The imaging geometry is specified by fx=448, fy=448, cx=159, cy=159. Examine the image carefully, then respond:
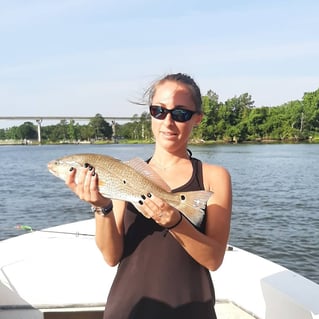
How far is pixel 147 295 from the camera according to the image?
6.32 feet

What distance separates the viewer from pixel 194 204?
1.86m

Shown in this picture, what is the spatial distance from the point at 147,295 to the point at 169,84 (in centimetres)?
97

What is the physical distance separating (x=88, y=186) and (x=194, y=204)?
0.45 meters

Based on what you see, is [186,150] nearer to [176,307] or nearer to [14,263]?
[176,307]

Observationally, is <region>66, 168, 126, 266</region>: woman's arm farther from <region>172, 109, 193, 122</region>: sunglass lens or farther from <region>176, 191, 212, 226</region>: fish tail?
<region>172, 109, 193, 122</region>: sunglass lens

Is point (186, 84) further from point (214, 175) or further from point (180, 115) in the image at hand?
point (214, 175)

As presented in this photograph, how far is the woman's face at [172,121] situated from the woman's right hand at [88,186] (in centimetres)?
39

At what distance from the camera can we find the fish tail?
1.85 meters

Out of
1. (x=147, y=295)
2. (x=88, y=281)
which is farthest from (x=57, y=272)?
(x=147, y=295)

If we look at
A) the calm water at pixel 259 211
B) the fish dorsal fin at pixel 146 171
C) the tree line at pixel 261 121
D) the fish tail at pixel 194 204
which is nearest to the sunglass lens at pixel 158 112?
the fish dorsal fin at pixel 146 171

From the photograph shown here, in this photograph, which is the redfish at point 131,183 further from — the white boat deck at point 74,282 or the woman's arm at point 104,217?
the white boat deck at point 74,282

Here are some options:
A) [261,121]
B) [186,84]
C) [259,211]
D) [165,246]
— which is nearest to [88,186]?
[165,246]

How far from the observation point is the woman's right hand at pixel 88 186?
1.89 metres

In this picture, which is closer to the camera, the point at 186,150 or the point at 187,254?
the point at 187,254
